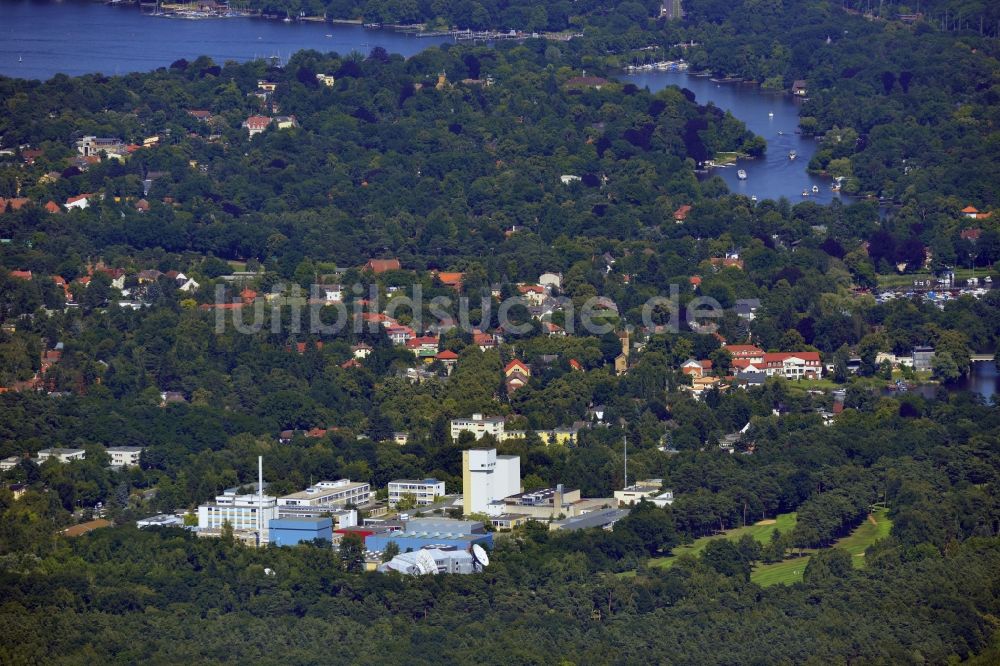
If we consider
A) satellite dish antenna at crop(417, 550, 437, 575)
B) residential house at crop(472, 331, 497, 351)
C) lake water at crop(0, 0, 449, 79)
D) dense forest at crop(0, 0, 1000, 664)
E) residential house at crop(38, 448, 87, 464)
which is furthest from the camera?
lake water at crop(0, 0, 449, 79)

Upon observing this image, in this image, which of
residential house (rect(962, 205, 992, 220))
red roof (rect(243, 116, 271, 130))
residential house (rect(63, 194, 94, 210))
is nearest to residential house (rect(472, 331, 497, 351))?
residential house (rect(63, 194, 94, 210))

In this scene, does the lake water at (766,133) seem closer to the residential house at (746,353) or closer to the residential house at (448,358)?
the residential house at (746,353)

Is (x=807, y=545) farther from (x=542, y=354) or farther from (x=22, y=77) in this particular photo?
(x=22, y=77)

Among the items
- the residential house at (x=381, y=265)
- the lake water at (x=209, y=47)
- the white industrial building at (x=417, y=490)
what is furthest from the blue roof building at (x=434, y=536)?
the lake water at (x=209, y=47)

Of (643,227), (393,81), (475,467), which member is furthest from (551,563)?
(393,81)

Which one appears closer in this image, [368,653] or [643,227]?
[368,653]

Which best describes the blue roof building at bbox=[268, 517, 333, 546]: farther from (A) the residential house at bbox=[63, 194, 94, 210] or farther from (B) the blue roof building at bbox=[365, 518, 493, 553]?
(A) the residential house at bbox=[63, 194, 94, 210]
